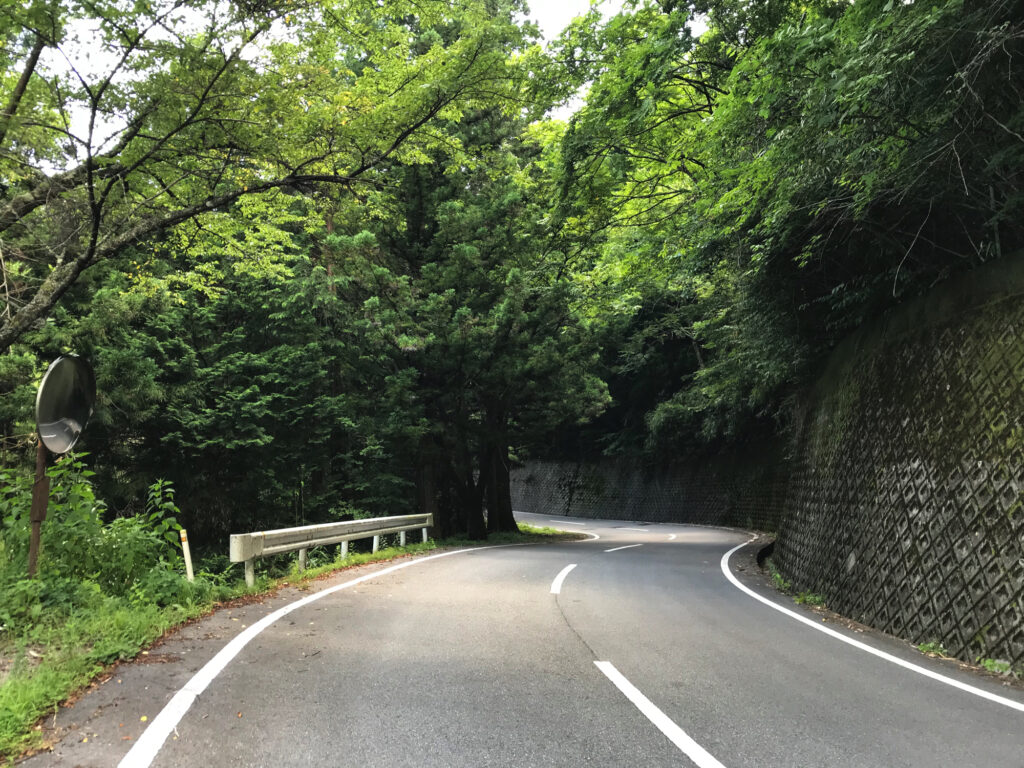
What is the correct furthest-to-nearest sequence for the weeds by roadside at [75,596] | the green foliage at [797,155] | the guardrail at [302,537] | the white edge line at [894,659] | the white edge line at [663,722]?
the guardrail at [302,537], the green foliage at [797,155], the white edge line at [894,659], the weeds by roadside at [75,596], the white edge line at [663,722]

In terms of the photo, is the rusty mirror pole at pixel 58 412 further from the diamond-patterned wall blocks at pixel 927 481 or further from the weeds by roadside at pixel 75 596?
the diamond-patterned wall blocks at pixel 927 481

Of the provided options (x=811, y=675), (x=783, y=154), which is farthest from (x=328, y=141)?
(x=811, y=675)

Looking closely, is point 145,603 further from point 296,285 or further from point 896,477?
point 296,285

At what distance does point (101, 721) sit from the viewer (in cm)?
381

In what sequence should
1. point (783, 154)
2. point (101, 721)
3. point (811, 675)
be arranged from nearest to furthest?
1. point (101, 721)
2. point (811, 675)
3. point (783, 154)

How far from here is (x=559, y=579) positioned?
10.4 metres

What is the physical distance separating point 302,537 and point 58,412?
5.30 meters

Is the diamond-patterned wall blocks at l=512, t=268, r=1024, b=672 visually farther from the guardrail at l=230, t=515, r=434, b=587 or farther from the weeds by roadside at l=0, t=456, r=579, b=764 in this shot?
the guardrail at l=230, t=515, r=434, b=587

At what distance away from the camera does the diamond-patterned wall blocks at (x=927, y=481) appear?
20.5 ft

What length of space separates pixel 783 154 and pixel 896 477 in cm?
449

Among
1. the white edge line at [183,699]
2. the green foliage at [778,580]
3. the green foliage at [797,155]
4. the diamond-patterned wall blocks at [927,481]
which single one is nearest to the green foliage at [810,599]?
the diamond-patterned wall blocks at [927,481]

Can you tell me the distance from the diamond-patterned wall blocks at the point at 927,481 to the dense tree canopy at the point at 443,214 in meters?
0.98

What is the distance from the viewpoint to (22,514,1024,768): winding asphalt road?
355 centimetres

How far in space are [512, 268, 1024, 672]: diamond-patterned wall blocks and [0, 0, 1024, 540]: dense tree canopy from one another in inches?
38.6
